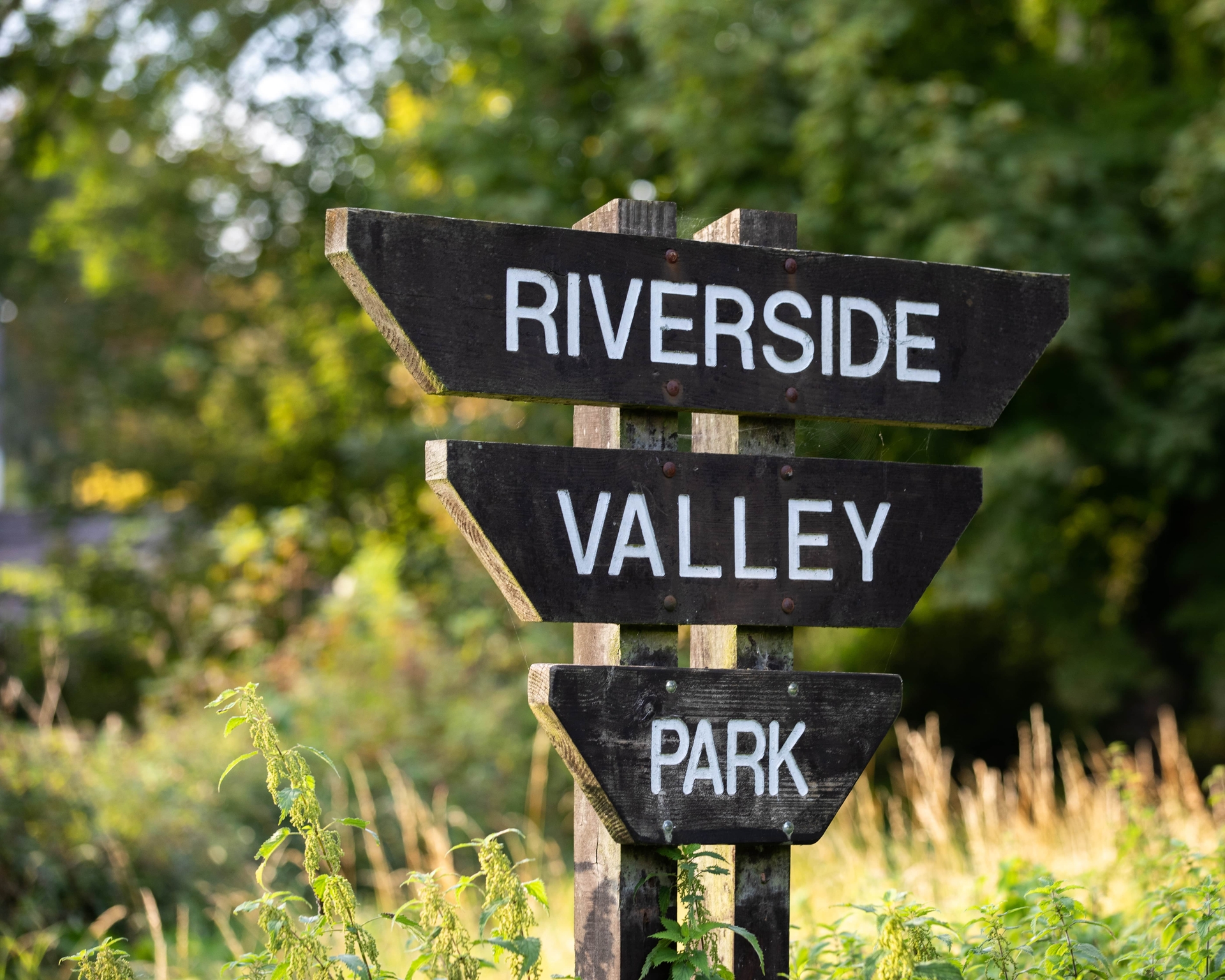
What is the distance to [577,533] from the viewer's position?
216 cm

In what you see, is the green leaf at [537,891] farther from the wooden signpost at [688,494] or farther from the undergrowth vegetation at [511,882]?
the wooden signpost at [688,494]

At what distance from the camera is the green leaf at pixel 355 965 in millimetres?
1924

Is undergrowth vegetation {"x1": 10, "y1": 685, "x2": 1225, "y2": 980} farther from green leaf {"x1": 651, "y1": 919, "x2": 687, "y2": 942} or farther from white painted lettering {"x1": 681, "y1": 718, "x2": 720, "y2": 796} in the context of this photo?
white painted lettering {"x1": 681, "y1": 718, "x2": 720, "y2": 796}

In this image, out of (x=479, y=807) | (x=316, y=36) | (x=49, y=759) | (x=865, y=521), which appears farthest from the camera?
(x=316, y=36)

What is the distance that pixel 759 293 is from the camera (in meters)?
2.34

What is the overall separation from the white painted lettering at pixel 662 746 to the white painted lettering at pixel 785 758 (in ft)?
0.57

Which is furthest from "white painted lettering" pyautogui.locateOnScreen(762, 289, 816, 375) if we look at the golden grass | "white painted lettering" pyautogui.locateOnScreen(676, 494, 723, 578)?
the golden grass

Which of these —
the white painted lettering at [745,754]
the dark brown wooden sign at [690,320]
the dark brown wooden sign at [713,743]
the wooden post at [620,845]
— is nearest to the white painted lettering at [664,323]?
the dark brown wooden sign at [690,320]

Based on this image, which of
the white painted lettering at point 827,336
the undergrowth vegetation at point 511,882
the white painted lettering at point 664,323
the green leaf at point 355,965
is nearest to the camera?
the green leaf at point 355,965

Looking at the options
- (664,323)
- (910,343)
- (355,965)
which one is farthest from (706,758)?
(910,343)

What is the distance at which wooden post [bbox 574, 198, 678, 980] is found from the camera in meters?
2.21

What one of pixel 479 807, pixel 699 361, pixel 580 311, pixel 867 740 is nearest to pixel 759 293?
pixel 699 361

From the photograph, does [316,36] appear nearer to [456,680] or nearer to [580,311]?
[456,680]

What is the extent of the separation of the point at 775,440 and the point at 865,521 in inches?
9.4
